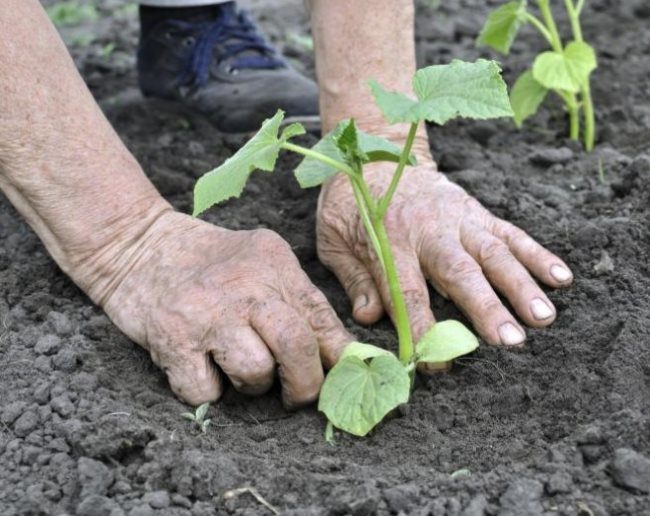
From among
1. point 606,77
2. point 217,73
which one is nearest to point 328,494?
point 217,73

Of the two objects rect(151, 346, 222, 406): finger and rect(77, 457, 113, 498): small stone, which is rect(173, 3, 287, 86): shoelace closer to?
rect(151, 346, 222, 406): finger

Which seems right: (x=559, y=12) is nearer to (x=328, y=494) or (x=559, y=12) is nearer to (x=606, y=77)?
(x=606, y=77)

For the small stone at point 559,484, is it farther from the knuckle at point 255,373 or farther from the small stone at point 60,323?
the small stone at point 60,323

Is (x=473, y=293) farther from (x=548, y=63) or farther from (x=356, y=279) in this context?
(x=548, y=63)

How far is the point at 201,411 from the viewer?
1854mm

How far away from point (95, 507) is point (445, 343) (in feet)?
2.10

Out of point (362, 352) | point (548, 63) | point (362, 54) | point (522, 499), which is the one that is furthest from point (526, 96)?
point (522, 499)

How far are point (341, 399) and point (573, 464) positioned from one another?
38 cm

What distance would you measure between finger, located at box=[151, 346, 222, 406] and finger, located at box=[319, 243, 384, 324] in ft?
1.16

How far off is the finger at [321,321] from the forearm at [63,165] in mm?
356

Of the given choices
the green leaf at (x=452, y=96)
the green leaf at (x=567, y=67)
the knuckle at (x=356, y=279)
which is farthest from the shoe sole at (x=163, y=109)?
the green leaf at (x=452, y=96)

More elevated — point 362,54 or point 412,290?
point 362,54

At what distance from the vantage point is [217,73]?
3154 mm

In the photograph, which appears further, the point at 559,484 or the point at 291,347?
the point at 291,347
